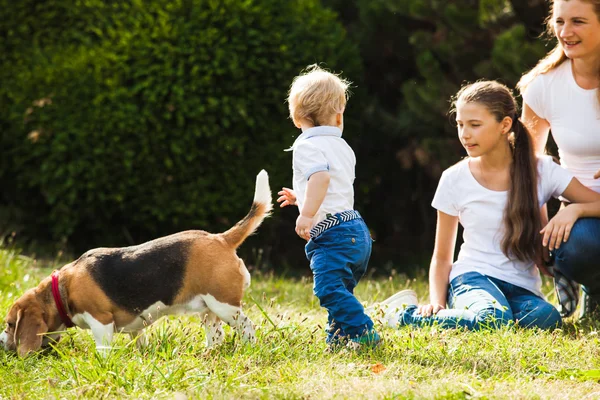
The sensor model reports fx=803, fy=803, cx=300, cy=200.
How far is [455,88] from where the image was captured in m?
6.95

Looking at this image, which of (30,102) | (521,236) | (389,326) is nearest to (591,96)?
(521,236)

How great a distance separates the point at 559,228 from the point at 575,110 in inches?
29.4

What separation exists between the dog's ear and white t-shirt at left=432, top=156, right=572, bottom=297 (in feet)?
7.76

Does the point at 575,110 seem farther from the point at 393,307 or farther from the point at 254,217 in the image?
the point at 254,217

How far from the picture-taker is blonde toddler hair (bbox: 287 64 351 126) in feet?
13.0

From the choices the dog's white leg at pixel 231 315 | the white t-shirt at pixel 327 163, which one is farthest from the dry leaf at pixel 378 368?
the white t-shirt at pixel 327 163

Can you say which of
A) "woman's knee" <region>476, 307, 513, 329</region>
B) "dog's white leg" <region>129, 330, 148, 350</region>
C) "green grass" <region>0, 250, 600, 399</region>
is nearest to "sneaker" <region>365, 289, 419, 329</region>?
"green grass" <region>0, 250, 600, 399</region>

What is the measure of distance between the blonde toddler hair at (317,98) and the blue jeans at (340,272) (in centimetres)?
56

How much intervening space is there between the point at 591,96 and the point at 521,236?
0.93 meters

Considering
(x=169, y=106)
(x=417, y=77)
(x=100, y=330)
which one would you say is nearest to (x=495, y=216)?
(x=100, y=330)

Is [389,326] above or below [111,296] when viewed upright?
below

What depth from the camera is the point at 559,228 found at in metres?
4.48

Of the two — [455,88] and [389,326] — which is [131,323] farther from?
[455,88]

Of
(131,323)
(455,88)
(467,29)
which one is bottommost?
(131,323)
